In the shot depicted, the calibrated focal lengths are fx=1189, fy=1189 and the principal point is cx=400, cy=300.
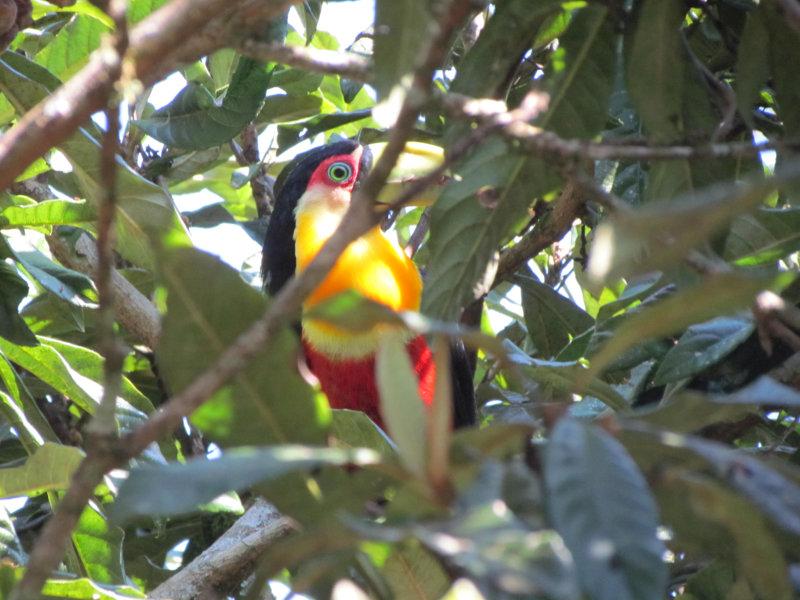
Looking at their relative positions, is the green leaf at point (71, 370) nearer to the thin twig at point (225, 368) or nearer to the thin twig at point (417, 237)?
the thin twig at point (417, 237)

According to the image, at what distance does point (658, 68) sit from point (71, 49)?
1.41 m

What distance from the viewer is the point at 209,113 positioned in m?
2.81

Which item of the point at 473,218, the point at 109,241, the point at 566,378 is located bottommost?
the point at 566,378

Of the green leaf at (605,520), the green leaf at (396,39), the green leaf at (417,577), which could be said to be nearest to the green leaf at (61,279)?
the green leaf at (417,577)

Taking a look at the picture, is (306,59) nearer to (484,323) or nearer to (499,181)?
(499,181)

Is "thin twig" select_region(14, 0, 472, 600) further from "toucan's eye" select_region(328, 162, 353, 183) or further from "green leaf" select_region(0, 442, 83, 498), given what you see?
"toucan's eye" select_region(328, 162, 353, 183)

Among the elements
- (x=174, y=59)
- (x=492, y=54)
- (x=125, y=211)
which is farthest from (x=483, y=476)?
(x=125, y=211)

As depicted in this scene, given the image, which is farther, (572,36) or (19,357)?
(19,357)

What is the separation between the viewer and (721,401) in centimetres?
111

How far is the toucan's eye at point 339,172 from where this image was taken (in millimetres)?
3697

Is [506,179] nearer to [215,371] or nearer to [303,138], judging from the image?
[215,371]

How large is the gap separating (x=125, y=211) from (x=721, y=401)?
47.2 inches

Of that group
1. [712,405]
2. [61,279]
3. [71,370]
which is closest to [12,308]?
[71,370]

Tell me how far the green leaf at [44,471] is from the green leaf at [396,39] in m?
0.91
